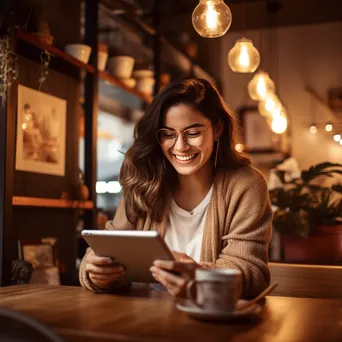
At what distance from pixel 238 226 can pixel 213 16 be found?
1.54 m

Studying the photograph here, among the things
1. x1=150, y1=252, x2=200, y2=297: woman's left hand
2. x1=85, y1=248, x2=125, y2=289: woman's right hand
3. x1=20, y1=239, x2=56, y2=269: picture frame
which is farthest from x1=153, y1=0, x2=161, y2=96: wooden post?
x1=150, y1=252, x2=200, y2=297: woman's left hand

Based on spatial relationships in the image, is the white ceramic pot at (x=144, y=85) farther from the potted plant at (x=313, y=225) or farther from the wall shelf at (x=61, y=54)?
the potted plant at (x=313, y=225)

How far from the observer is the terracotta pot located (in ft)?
9.18

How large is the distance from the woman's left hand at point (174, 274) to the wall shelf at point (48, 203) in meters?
1.54

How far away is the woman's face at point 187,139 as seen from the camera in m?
2.10

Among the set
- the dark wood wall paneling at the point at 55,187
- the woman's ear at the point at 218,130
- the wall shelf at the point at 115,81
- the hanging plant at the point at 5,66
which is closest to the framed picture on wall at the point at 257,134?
the wall shelf at the point at 115,81

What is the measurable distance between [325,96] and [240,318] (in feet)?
18.6

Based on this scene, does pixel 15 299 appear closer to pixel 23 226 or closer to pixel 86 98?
pixel 23 226

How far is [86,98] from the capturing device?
373 centimetres

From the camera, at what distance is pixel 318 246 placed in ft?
9.29

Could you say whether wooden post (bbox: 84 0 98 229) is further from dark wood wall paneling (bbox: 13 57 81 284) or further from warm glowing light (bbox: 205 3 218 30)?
warm glowing light (bbox: 205 3 218 30)

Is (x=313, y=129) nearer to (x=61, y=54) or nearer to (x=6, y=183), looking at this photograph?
(x=61, y=54)

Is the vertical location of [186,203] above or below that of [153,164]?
below

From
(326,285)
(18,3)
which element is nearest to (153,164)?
(326,285)
